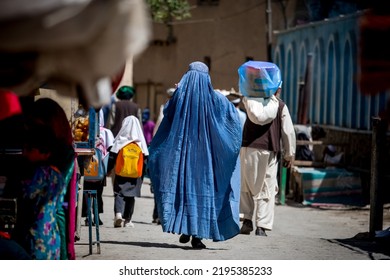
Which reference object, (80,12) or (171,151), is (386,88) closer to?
(80,12)

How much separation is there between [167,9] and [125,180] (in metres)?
16.2

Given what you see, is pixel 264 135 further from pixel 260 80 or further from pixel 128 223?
pixel 128 223

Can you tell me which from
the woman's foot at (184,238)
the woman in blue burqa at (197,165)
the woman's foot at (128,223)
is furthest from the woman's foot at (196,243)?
the woman's foot at (128,223)

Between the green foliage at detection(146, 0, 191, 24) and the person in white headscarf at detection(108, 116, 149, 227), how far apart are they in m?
15.0

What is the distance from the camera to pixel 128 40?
362cm

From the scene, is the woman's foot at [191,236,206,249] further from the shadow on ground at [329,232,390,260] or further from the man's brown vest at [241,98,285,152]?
the man's brown vest at [241,98,285,152]

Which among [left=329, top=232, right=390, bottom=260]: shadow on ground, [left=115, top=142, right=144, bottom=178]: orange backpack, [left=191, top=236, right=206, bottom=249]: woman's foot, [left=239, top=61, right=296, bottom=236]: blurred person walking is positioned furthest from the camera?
[left=115, top=142, right=144, bottom=178]: orange backpack

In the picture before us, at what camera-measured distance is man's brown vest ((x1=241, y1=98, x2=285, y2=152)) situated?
1023cm

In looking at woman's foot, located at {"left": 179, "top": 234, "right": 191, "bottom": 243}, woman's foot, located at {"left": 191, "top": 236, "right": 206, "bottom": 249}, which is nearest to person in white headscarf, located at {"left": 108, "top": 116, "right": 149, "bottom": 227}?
woman's foot, located at {"left": 179, "top": 234, "right": 191, "bottom": 243}

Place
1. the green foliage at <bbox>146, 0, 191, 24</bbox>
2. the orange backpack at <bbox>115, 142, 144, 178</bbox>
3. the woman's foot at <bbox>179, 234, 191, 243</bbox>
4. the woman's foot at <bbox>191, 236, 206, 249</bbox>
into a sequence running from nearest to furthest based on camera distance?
the woman's foot at <bbox>191, 236, 206, 249</bbox> → the woman's foot at <bbox>179, 234, 191, 243</bbox> → the orange backpack at <bbox>115, 142, 144, 178</bbox> → the green foliage at <bbox>146, 0, 191, 24</bbox>

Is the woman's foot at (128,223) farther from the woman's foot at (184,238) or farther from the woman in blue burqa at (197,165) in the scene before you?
the woman in blue burqa at (197,165)

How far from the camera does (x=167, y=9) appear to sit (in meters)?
26.6

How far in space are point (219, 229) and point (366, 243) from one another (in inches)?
54.4
